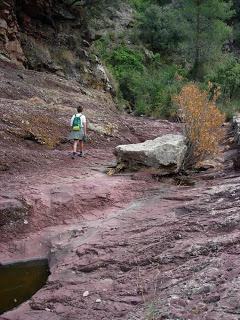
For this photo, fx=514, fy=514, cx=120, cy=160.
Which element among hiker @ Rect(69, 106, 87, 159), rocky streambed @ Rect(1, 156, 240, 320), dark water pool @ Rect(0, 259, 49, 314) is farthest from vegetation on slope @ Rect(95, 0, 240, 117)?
dark water pool @ Rect(0, 259, 49, 314)

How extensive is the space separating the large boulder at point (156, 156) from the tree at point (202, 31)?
84.0ft

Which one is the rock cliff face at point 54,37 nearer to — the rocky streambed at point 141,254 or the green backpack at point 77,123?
the green backpack at point 77,123

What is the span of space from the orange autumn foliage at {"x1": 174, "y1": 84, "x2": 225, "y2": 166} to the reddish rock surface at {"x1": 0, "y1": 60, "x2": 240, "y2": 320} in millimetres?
848

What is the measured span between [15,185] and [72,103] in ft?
27.2

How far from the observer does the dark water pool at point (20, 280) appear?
9.02m

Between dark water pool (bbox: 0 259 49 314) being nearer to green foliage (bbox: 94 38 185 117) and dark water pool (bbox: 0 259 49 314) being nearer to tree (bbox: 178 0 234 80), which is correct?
green foliage (bbox: 94 38 185 117)

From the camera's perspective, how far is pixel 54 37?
2578 cm

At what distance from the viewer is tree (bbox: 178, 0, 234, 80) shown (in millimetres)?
38000

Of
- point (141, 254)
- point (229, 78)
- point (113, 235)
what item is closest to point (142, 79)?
point (229, 78)

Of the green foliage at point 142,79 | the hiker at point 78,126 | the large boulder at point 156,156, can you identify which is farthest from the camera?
the green foliage at point 142,79

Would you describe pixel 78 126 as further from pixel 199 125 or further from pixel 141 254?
pixel 141 254

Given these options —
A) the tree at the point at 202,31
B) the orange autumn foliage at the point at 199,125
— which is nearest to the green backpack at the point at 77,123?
the orange autumn foliage at the point at 199,125

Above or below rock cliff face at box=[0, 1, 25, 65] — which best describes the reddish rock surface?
below

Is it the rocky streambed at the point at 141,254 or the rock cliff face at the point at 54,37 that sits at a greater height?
→ the rock cliff face at the point at 54,37
